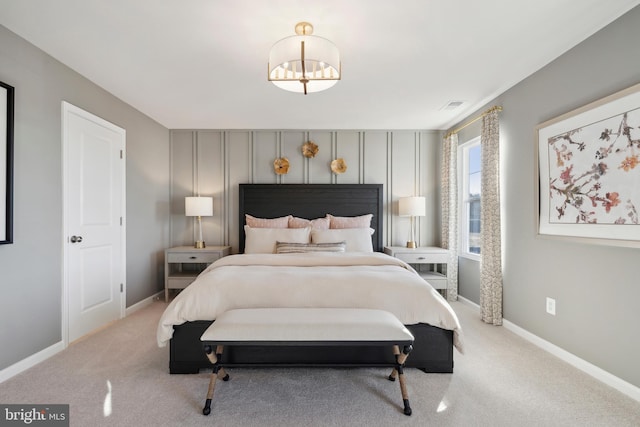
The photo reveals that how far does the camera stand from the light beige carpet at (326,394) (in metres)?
1.73

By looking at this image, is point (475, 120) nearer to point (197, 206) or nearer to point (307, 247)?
point (307, 247)

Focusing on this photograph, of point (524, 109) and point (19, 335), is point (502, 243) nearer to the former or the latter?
point (524, 109)

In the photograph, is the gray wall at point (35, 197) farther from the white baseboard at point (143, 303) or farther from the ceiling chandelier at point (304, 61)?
the ceiling chandelier at point (304, 61)

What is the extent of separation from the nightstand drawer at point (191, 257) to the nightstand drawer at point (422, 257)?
2415mm

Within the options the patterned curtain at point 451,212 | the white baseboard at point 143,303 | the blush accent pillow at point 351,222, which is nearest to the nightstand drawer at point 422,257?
the patterned curtain at point 451,212

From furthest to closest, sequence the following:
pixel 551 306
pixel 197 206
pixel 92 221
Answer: pixel 197 206, pixel 92 221, pixel 551 306

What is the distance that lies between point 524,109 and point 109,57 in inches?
141

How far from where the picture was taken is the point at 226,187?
15.0ft

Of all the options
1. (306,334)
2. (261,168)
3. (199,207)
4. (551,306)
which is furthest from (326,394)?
(261,168)

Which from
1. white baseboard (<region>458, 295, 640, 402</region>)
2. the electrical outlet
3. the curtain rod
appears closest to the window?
the curtain rod

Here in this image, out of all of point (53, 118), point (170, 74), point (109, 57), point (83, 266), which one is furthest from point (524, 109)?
point (83, 266)

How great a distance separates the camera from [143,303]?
386 cm

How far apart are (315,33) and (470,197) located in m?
2.92

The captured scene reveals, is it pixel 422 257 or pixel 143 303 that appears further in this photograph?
pixel 422 257
